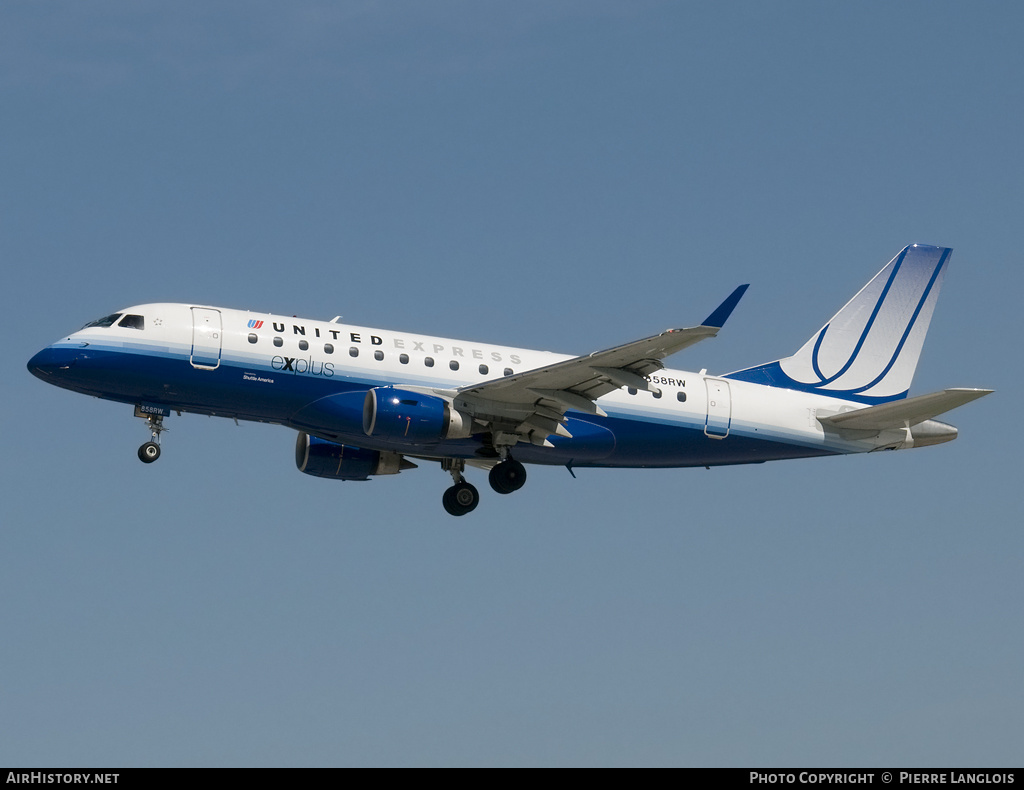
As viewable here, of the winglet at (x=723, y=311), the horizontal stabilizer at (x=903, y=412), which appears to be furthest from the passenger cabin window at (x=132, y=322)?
the horizontal stabilizer at (x=903, y=412)

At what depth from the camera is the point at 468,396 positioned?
3841cm

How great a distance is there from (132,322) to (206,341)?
83.4 inches

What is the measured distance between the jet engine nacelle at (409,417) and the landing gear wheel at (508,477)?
7.49 ft

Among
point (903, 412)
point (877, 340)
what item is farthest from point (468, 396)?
point (877, 340)

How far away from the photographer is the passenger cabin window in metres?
37.6

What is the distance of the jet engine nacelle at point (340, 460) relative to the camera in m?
42.8

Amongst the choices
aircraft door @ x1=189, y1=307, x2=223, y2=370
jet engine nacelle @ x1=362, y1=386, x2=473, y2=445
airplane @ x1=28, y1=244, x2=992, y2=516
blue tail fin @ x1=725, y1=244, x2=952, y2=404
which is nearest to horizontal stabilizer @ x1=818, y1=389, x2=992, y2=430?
airplane @ x1=28, y1=244, x2=992, y2=516

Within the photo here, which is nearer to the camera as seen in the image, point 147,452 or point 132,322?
point 132,322

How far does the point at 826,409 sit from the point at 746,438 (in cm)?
316

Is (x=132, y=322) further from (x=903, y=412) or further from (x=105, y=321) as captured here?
(x=903, y=412)

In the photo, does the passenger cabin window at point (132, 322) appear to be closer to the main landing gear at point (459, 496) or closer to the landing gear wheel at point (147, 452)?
the landing gear wheel at point (147, 452)

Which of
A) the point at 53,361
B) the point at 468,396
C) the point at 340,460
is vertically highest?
the point at 53,361

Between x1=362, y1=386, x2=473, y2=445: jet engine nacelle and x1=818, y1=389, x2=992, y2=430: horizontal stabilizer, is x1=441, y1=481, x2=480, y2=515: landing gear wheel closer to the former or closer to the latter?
x1=362, y1=386, x2=473, y2=445: jet engine nacelle

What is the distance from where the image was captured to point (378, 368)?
38.6m
